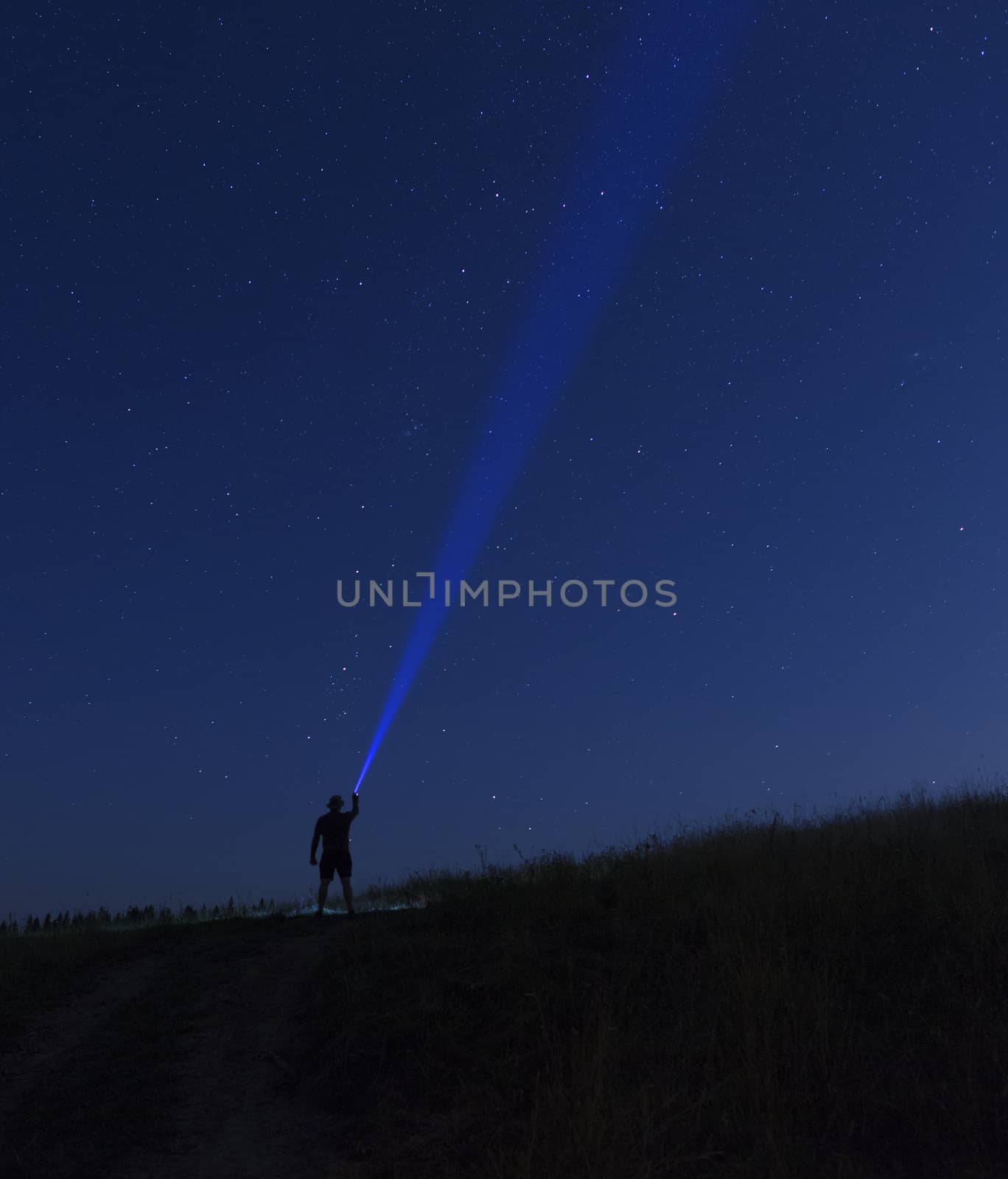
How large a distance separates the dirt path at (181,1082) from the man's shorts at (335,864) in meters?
4.29

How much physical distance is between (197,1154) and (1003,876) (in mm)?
7784

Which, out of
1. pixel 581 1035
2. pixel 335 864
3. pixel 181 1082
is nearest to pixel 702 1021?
pixel 581 1035

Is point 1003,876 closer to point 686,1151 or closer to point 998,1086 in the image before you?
point 998,1086

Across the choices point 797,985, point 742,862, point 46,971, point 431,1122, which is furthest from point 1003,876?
point 46,971

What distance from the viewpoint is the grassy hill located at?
575 centimetres

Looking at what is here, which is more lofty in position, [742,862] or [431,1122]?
[742,862]

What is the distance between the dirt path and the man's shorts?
429cm

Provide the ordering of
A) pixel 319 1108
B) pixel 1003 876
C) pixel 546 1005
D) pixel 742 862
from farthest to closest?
1. pixel 742 862
2. pixel 1003 876
3. pixel 546 1005
4. pixel 319 1108

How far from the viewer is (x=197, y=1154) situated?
6.25 meters

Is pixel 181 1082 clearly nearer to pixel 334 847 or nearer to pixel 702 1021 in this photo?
pixel 702 1021

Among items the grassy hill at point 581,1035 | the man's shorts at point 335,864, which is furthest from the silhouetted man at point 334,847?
the grassy hill at point 581,1035

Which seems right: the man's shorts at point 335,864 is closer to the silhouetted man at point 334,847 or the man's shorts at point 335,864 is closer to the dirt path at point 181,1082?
the silhouetted man at point 334,847

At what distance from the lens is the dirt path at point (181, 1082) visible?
6172 mm

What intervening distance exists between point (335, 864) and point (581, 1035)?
9.03 metres
